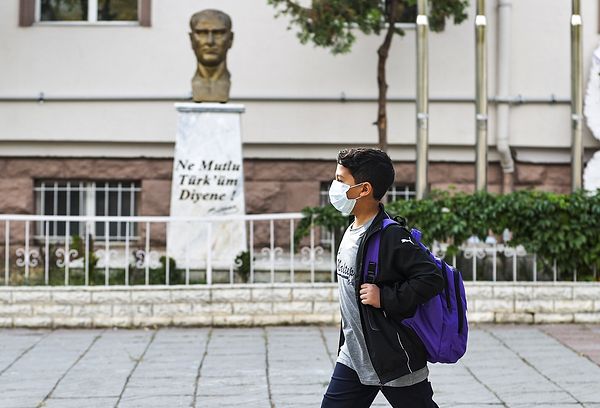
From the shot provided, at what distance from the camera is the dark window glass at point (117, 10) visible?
14078 millimetres

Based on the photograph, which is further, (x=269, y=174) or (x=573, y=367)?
(x=269, y=174)

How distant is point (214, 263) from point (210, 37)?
8.66 ft

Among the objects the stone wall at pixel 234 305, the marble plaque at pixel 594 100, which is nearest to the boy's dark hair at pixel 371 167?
the stone wall at pixel 234 305

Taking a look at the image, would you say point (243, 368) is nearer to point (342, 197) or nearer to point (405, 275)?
point (342, 197)

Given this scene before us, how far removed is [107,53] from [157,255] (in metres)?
4.28

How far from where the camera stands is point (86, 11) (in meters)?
14.1

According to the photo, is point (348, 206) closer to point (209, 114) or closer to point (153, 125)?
point (209, 114)

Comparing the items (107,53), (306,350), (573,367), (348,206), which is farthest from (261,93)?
(348,206)

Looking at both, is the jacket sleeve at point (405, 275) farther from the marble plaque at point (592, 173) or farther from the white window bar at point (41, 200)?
the white window bar at point (41, 200)

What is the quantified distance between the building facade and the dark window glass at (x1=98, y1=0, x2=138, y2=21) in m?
0.24

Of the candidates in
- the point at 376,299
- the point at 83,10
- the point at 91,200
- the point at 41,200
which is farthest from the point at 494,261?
the point at 83,10

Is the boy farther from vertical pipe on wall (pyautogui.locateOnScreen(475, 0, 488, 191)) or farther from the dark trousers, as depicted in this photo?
vertical pipe on wall (pyautogui.locateOnScreen(475, 0, 488, 191))

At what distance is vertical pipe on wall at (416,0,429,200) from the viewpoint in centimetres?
1134

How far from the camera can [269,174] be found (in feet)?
45.6
